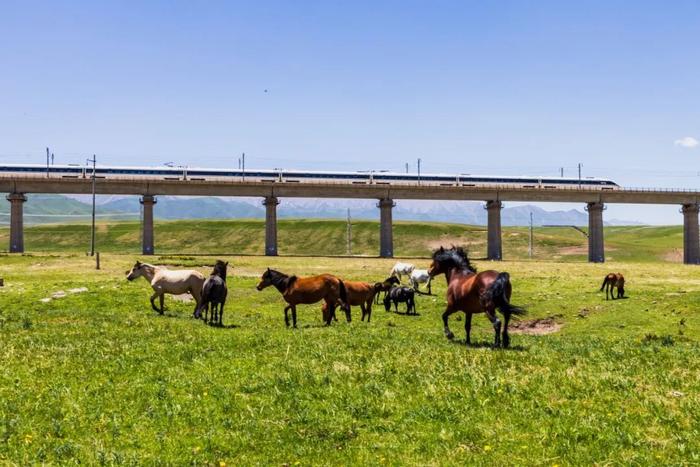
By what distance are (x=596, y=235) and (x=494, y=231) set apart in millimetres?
20478

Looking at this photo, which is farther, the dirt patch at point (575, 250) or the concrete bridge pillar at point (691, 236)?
the dirt patch at point (575, 250)

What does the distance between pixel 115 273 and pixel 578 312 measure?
41.2 metres

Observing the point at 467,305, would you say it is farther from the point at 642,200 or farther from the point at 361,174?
the point at 642,200

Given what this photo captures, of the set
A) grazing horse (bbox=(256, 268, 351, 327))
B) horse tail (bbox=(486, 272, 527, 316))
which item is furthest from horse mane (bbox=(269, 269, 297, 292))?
horse tail (bbox=(486, 272, 527, 316))

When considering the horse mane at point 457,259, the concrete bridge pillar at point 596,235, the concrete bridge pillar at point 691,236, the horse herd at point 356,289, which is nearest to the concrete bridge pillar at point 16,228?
the horse herd at point 356,289

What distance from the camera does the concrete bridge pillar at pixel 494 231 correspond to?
106375 mm

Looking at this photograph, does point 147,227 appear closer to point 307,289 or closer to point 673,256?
point 307,289

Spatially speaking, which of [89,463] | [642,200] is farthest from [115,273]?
[642,200]

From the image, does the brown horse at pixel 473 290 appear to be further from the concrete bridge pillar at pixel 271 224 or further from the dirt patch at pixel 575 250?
the dirt patch at pixel 575 250

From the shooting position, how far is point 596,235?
109 m

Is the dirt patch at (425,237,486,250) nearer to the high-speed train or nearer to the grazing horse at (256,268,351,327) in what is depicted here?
the high-speed train

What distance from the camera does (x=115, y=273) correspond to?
172ft

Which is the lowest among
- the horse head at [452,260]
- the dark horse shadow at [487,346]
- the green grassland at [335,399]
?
the dark horse shadow at [487,346]

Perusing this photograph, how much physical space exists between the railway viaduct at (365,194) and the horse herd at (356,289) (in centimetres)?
6889
